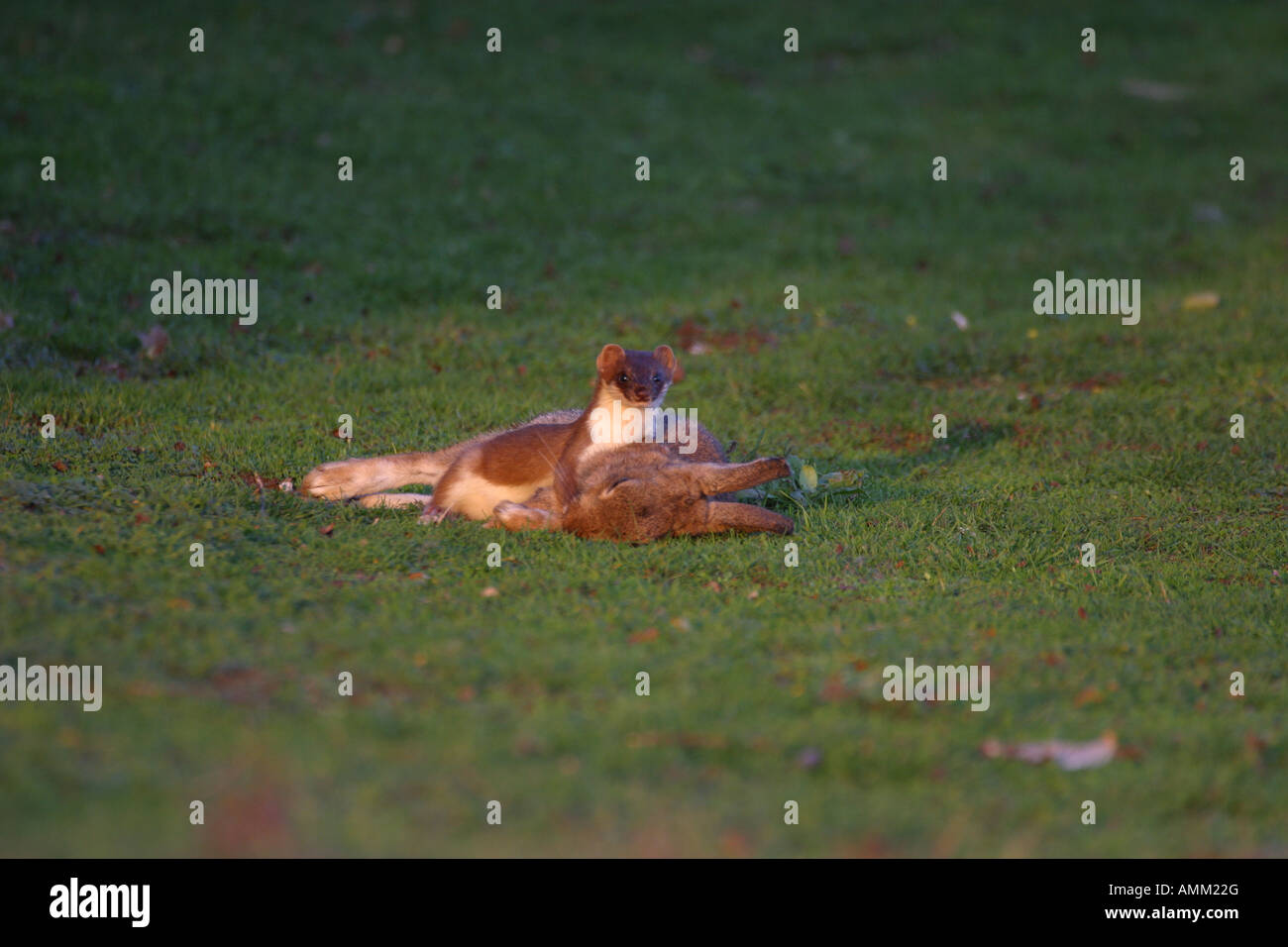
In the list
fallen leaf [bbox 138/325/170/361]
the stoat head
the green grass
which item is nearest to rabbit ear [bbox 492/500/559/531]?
the green grass

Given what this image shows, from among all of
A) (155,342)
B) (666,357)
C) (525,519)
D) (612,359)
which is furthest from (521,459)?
(155,342)

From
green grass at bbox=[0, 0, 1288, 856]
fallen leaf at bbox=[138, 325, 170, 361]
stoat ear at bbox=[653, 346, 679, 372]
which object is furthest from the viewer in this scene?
fallen leaf at bbox=[138, 325, 170, 361]

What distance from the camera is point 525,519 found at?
25.5ft

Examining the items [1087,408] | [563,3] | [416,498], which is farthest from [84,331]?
[563,3]

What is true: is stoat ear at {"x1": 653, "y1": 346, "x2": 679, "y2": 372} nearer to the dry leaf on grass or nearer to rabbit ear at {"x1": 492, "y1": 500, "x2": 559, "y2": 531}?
rabbit ear at {"x1": 492, "y1": 500, "x2": 559, "y2": 531}

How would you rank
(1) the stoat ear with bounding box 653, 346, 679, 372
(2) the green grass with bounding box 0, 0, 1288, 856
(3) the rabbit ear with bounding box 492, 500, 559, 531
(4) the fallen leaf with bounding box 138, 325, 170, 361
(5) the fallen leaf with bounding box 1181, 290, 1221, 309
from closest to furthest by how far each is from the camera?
(2) the green grass with bounding box 0, 0, 1288, 856 → (3) the rabbit ear with bounding box 492, 500, 559, 531 → (1) the stoat ear with bounding box 653, 346, 679, 372 → (4) the fallen leaf with bounding box 138, 325, 170, 361 → (5) the fallen leaf with bounding box 1181, 290, 1221, 309

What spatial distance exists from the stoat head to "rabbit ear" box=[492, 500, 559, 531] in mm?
763

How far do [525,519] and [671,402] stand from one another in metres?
3.73

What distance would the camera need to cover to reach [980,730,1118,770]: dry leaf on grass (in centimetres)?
517

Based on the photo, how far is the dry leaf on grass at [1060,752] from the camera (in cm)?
517

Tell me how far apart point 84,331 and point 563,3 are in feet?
41.6

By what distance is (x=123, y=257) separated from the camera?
1260 cm

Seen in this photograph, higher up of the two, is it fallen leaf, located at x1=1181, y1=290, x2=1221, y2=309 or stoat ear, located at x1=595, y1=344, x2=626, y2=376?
fallen leaf, located at x1=1181, y1=290, x2=1221, y2=309


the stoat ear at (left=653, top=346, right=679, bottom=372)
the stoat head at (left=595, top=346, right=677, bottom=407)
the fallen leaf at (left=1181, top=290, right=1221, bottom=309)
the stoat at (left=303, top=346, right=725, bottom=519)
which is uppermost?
the fallen leaf at (left=1181, top=290, right=1221, bottom=309)
